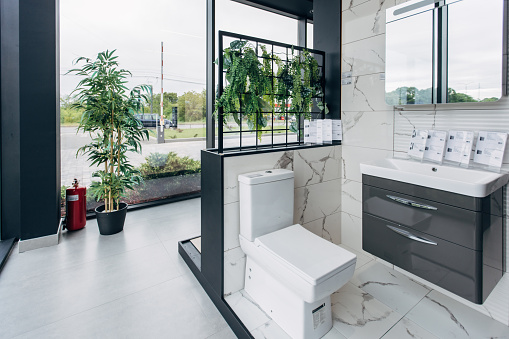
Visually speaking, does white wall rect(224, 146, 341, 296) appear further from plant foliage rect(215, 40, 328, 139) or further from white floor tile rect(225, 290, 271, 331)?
plant foliage rect(215, 40, 328, 139)

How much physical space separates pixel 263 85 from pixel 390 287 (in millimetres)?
1738

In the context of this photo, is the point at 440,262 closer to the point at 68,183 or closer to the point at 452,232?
the point at 452,232

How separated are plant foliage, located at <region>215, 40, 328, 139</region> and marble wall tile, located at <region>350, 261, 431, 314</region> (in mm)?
1307

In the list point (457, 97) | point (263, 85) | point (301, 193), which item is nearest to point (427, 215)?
point (457, 97)

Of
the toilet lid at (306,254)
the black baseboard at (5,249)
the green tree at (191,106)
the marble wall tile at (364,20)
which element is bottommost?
the black baseboard at (5,249)

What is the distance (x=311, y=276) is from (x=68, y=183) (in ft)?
10.1

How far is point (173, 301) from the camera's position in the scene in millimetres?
1879

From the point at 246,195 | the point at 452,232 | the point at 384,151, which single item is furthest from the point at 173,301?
the point at 384,151

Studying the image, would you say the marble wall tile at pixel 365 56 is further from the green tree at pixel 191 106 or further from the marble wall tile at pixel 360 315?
the green tree at pixel 191 106

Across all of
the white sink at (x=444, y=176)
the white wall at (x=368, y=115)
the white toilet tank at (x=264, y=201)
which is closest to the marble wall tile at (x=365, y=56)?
the white wall at (x=368, y=115)

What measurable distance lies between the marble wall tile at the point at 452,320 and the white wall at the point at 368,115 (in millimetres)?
91

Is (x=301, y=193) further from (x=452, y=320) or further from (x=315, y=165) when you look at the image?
(x=452, y=320)

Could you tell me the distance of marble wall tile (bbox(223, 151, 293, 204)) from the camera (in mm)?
1795

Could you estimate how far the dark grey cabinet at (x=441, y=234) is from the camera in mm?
1426
